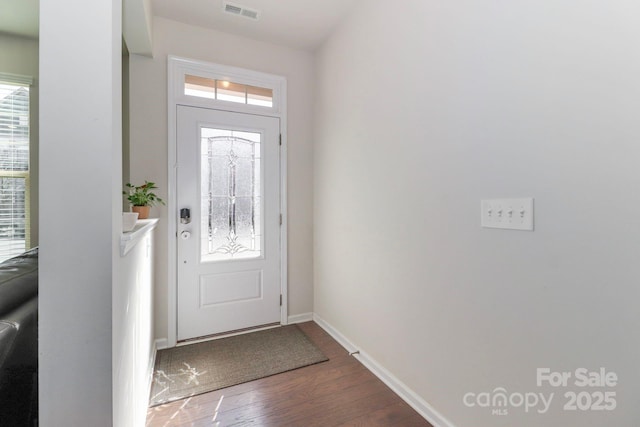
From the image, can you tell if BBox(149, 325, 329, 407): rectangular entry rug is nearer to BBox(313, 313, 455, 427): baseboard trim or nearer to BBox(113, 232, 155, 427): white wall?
BBox(313, 313, 455, 427): baseboard trim

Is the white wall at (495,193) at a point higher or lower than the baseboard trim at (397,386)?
higher

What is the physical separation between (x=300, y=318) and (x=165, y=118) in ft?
7.47

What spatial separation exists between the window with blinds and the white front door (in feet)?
4.90

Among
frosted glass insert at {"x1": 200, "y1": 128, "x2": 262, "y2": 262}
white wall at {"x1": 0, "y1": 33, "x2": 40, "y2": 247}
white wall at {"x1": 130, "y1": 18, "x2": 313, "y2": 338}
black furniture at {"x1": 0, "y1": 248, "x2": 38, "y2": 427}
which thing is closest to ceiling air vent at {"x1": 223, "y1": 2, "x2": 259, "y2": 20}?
white wall at {"x1": 130, "y1": 18, "x2": 313, "y2": 338}

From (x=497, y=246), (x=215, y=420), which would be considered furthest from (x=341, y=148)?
(x=215, y=420)

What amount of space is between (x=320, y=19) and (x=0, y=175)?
3186mm

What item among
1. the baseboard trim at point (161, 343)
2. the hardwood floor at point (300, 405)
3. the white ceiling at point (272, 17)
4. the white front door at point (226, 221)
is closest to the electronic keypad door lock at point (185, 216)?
the white front door at point (226, 221)

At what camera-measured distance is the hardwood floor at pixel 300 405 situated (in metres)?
1.64

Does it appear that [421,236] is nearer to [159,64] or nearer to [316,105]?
[316,105]

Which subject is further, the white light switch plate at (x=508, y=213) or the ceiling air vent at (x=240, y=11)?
the ceiling air vent at (x=240, y=11)

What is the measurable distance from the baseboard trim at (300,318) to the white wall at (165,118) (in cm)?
4

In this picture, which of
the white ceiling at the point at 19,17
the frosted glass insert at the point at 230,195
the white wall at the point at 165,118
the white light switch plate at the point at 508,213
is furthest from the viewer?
the frosted glass insert at the point at 230,195

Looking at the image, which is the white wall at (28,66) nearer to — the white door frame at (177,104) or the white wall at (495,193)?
the white door frame at (177,104)

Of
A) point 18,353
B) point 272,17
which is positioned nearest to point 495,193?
point 18,353
